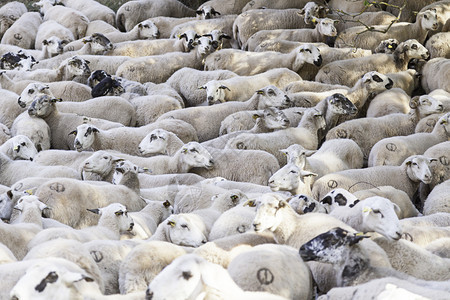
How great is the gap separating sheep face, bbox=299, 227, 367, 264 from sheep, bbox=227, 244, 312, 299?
0.34 ft

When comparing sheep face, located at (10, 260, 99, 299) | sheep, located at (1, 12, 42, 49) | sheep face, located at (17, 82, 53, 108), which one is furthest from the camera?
sheep, located at (1, 12, 42, 49)

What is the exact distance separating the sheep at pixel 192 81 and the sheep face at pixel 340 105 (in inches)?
96.6

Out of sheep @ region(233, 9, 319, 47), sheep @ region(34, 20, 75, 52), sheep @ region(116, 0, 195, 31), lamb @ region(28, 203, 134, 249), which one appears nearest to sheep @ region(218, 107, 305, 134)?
lamb @ region(28, 203, 134, 249)

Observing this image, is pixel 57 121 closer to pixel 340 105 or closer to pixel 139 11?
pixel 340 105

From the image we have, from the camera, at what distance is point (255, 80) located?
12742 mm

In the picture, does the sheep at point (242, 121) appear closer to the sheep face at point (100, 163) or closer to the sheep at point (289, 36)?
the sheep face at point (100, 163)

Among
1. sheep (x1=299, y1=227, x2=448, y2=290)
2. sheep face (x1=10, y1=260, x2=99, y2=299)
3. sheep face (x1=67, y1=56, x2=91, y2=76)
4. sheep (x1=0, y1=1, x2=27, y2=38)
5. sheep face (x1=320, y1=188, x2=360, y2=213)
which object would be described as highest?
sheep face (x1=10, y1=260, x2=99, y2=299)

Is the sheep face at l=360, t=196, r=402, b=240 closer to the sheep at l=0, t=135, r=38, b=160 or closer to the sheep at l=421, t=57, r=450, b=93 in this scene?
the sheep at l=0, t=135, r=38, b=160

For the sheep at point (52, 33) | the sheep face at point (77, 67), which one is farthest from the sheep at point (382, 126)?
the sheep at point (52, 33)

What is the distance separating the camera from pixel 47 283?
4746mm

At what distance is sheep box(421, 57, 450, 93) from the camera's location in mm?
12734

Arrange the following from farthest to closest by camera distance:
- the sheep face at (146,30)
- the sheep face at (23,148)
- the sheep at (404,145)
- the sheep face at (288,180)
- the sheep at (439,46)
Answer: the sheep face at (146,30), the sheep at (439,46), the sheep face at (23,148), the sheep at (404,145), the sheep face at (288,180)

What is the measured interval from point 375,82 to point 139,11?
6969mm

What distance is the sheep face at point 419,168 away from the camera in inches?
351
